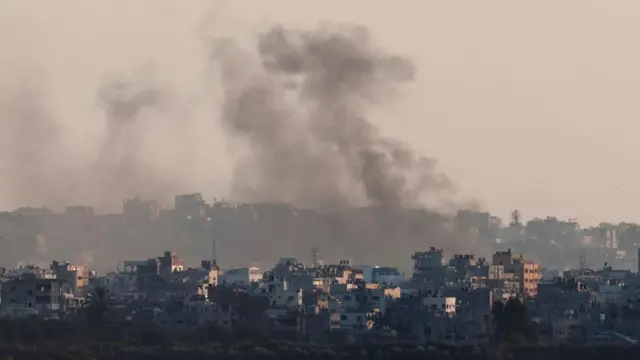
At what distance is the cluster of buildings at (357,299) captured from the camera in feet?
179

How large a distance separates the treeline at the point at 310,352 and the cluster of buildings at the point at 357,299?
4.34m

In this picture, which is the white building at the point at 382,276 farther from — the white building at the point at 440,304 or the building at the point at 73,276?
the white building at the point at 440,304

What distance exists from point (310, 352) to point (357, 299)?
15398mm

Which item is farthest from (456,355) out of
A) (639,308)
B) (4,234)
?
(4,234)

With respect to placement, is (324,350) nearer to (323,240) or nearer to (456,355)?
(456,355)

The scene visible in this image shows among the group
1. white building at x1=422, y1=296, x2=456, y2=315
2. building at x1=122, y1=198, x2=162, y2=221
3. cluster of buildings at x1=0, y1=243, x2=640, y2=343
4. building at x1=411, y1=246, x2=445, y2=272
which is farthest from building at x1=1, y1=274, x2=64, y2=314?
building at x1=122, y1=198, x2=162, y2=221

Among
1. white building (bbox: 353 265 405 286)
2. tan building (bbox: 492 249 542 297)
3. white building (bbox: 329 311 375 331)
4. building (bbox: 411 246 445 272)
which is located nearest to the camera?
white building (bbox: 329 311 375 331)

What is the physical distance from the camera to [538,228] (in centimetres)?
12912

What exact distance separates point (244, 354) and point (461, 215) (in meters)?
51.8

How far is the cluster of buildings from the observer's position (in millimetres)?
54594

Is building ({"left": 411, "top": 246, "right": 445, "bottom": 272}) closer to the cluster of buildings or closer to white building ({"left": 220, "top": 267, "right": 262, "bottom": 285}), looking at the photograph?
the cluster of buildings

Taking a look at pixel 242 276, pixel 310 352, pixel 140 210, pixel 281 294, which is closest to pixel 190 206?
pixel 140 210

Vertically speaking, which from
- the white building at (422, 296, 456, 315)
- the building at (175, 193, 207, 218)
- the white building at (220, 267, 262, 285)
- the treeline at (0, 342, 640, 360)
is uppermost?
the building at (175, 193, 207, 218)

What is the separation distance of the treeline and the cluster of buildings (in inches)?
171
